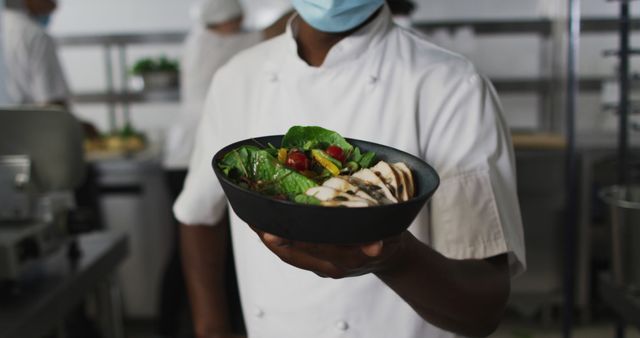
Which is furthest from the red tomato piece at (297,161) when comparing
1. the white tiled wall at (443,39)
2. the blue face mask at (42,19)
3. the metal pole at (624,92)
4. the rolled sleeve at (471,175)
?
the white tiled wall at (443,39)

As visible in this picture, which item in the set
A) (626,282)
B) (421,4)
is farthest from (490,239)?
(421,4)

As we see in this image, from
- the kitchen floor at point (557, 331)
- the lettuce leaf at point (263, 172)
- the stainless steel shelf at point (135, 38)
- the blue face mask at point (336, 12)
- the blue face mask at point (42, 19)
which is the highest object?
the blue face mask at point (42, 19)

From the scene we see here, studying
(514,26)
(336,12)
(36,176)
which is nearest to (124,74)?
(514,26)

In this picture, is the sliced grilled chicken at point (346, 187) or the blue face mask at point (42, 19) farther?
the blue face mask at point (42, 19)

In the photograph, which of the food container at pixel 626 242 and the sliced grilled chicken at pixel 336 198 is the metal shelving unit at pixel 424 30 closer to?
the food container at pixel 626 242

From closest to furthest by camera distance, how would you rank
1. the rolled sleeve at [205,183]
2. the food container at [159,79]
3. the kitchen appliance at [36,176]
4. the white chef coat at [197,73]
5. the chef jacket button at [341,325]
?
the chef jacket button at [341,325] → the rolled sleeve at [205,183] → the kitchen appliance at [36,176] → the white chef coat at [197,73] → the food container at [159,79]

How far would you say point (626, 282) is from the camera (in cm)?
169

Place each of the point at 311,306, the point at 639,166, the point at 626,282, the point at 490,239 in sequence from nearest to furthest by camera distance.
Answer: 1. the point at 490,239
2. the point at 311,306
3. the point at 626,282
4. the point at 639,166

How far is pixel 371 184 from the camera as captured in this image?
685mm

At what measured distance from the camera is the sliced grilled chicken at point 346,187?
25.7 inches

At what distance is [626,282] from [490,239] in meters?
0.97

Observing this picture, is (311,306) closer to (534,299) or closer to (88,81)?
(534,299)

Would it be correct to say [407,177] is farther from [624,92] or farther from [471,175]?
[624,92]

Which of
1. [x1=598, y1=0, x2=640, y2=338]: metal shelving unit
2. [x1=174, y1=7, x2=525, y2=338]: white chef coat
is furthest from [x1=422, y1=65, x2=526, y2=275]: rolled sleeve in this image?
[x1=598, y1=0, x2=640, y2=338]: metal shelving unit
